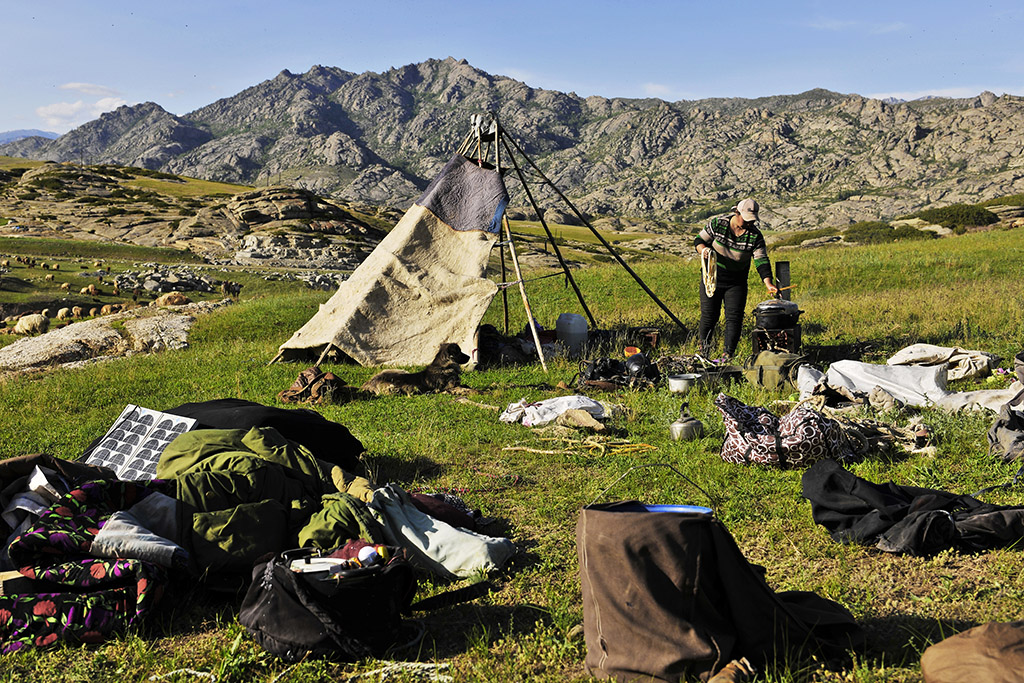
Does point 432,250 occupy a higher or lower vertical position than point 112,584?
higher

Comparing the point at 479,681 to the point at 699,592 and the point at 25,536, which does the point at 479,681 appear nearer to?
the point at 699,592

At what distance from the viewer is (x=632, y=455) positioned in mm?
6438

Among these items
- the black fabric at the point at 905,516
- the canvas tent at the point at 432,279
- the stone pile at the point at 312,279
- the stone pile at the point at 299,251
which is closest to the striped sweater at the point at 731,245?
the canvas tent at the point at 432,279

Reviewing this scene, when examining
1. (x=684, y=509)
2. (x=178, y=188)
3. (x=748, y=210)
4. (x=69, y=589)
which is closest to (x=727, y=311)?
(x=748, y=210)

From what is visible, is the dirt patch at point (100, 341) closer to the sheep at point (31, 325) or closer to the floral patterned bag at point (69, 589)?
the sheep at point (31, 325)

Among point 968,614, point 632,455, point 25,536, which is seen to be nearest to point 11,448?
point 25,536

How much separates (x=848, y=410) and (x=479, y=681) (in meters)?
5.36

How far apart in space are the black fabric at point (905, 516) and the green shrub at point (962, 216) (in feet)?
121

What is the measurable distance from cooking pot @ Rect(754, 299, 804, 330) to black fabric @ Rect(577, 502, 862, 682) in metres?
7.13

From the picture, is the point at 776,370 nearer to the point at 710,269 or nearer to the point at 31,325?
the point at 710,269

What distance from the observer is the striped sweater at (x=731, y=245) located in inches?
388

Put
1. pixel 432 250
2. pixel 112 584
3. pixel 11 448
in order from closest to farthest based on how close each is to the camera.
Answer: pixel 112 584 → pixel 11 448 → pixel 432 250

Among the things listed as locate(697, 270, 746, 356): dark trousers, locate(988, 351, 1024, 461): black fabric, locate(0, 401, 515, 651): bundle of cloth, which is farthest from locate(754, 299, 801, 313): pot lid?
locate(0, 401, 515, 651): bundle of cloth

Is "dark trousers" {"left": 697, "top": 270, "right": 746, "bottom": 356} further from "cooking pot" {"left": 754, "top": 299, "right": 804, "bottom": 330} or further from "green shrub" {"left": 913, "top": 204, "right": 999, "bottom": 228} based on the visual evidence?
"green shrub" {"left": 913, "top": 204, "right": 999, "bottom": 228}
